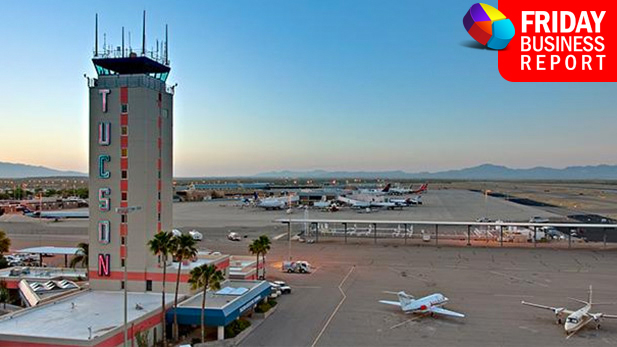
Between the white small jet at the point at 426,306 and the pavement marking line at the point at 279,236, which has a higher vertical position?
the white small jet at the point at 426,306

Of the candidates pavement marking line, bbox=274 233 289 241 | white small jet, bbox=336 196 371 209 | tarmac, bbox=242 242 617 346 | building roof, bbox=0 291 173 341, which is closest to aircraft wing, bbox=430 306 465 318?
tarmac, bbox=242 242 617 346

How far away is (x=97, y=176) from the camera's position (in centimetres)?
3844

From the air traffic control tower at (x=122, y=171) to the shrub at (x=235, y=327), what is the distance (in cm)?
773

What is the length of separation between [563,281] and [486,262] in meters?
11.5

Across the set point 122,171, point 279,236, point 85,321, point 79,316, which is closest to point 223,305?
point 85,321

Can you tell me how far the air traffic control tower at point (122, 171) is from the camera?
37.9 m

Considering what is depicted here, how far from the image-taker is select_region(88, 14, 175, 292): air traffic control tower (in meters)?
37.9

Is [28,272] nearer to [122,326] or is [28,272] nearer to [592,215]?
[122,326]

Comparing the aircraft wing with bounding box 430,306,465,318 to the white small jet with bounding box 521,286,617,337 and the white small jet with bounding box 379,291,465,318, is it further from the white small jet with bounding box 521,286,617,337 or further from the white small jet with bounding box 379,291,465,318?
the white small jet with bounding box 521,286,617,337

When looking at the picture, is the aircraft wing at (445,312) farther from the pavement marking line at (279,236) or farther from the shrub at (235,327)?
the pavement marking line at (279,236)

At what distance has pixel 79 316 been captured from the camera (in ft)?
103

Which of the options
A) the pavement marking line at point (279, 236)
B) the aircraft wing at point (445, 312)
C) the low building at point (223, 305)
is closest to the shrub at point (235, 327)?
the low building at point (223, 305)

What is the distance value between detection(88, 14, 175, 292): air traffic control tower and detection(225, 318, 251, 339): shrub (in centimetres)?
773

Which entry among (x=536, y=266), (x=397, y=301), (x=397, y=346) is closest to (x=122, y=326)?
(x=397, y=346)
